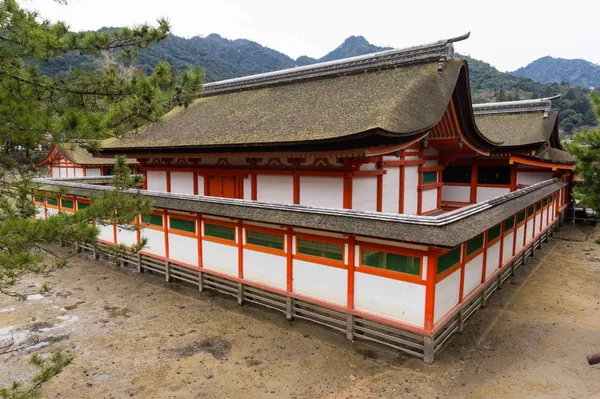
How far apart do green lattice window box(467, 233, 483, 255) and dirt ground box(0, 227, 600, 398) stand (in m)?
1.96

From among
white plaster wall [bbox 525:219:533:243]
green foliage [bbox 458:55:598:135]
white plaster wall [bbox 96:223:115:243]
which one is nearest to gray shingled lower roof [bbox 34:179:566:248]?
white plaster wall [bbox 525:219:533:243]

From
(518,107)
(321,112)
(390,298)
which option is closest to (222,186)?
(321,112)

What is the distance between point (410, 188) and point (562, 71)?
202409 mm

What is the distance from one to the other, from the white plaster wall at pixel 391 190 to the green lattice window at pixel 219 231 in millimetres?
4498

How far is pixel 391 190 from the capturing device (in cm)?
1227

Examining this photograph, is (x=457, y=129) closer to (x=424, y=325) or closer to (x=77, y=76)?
(x=424, y=325)

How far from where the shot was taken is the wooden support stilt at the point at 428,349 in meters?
7.97

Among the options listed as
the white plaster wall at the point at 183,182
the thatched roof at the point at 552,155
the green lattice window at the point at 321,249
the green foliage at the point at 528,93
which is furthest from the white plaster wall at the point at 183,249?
the green foliage at the point at 528,93

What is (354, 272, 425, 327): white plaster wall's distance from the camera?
307 inches

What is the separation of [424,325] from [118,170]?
6.51 meters

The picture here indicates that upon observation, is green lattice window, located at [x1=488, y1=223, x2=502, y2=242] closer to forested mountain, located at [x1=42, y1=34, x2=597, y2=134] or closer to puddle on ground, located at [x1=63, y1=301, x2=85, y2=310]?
puddle on ground, located at [x1=63, y1=301, x2=85, y2=310]

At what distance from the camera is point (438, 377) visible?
758 cm

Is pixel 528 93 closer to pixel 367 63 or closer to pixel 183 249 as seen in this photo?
pixel 367 63

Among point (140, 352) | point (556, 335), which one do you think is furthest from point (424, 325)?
point (140, 352)
